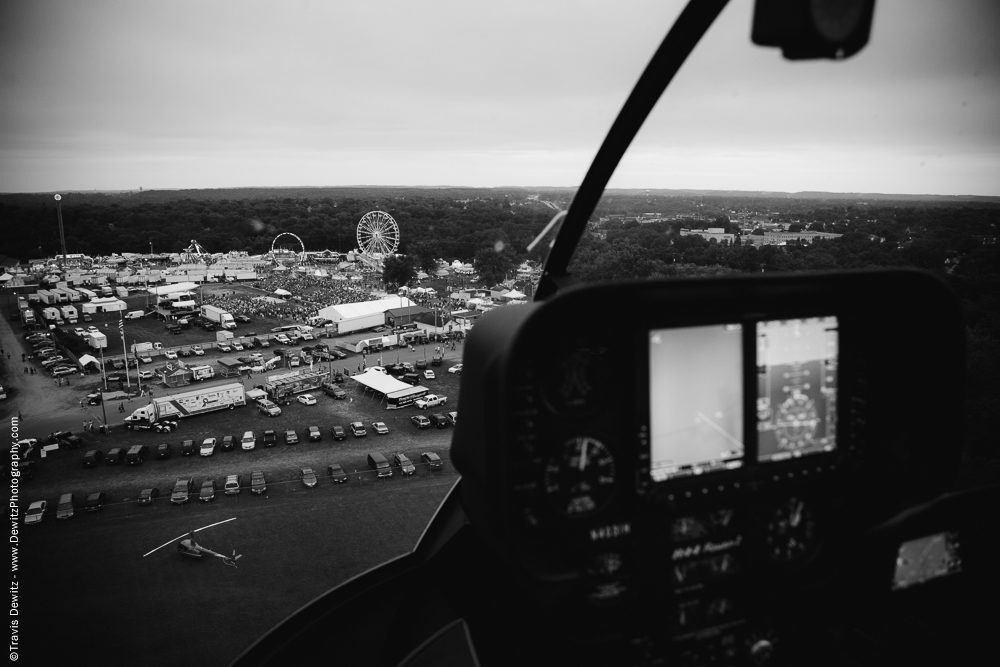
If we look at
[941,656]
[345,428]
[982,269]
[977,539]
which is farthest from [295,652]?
[982,269]

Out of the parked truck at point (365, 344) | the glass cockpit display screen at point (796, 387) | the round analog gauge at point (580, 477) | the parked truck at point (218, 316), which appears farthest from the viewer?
the parked truck at point (365, 344)

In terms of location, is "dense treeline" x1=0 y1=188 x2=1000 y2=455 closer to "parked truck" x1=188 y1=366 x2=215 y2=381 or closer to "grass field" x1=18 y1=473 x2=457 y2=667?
"grass field" x1=18 y1=473 x2=457 y2=667

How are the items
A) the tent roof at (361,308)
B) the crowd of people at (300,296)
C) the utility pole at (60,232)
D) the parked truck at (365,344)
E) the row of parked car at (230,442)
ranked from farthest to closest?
the tent roof at (361,308) < the crowd of people at (300,296) < the parked truck at (365,344) < the row of parked car at (230,442) < the utility pole at (60,232)

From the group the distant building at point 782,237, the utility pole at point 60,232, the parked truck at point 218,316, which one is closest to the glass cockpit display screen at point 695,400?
the distant building at point 782,237

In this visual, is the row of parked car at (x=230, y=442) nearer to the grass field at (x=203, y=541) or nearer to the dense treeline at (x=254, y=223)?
the grass field at (x=203, y=541)

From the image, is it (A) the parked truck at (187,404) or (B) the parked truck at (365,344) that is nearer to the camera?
(A) the parked truck at (187,404)

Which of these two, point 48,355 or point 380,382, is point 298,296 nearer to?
point 380,382

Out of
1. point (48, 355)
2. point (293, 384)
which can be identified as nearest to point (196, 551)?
point (48, 355)
